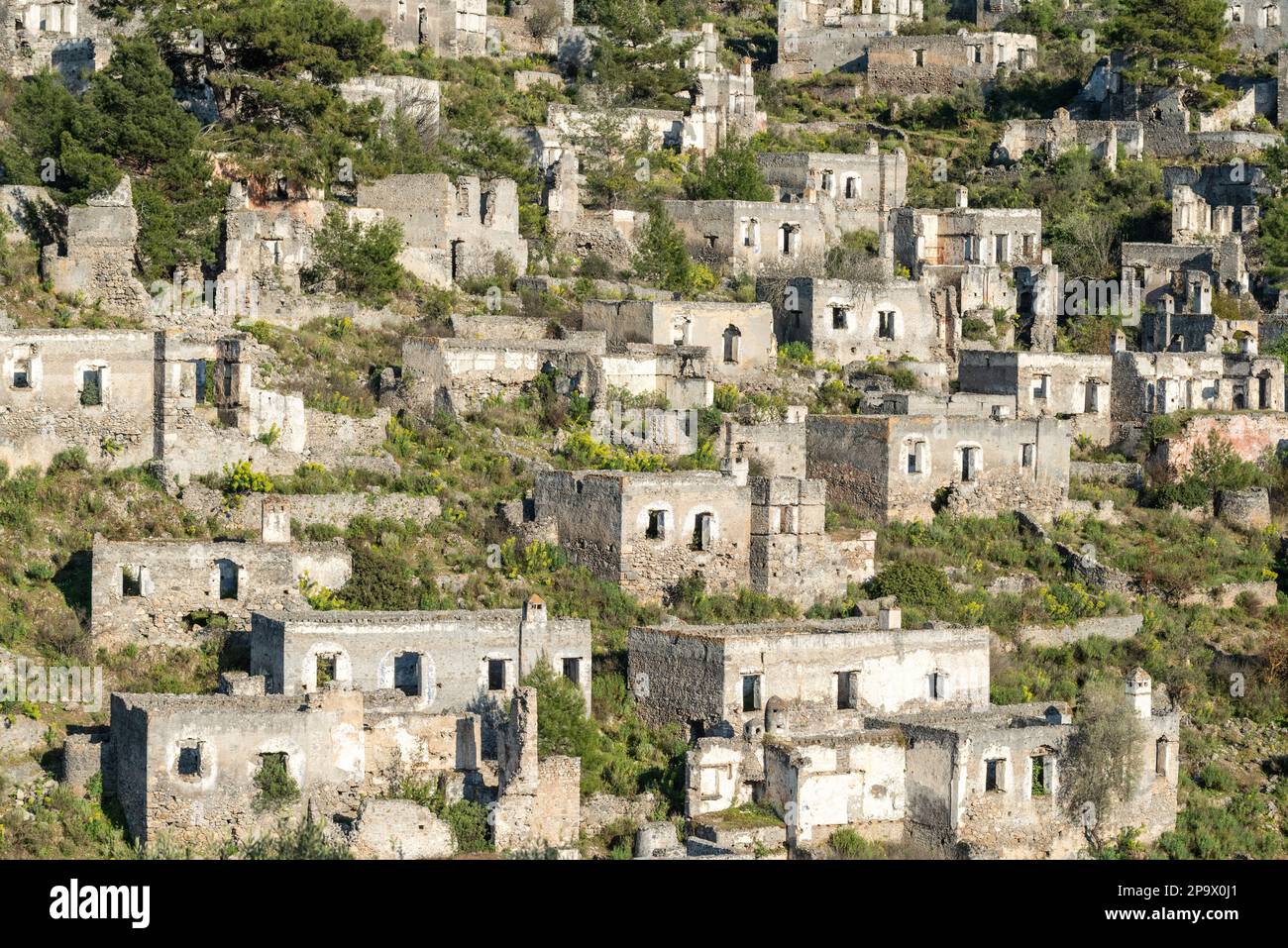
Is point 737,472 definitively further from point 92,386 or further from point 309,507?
point 92,386

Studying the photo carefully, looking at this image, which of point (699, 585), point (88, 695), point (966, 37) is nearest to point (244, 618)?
point (88, 695)

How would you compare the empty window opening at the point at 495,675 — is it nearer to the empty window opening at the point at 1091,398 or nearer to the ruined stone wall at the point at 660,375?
the ruined stone wall at the point at 660,375

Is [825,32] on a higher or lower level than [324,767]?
higher

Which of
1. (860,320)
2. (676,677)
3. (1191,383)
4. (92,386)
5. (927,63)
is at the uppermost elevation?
(927,63)

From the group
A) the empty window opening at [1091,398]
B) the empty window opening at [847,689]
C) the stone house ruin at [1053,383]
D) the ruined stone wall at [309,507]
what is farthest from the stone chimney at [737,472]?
the empty window opening at [1091,398]

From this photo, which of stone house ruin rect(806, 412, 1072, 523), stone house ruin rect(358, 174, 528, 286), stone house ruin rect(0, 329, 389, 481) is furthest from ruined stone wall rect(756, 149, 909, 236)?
stone house ruin rect(0, 329, 389, 481)

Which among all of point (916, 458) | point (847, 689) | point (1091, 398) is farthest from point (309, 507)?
point (1091, 398)

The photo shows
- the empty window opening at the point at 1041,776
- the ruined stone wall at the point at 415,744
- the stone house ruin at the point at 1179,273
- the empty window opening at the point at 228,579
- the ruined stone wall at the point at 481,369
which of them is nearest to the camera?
the ruined stone wall at the point at 415,744
